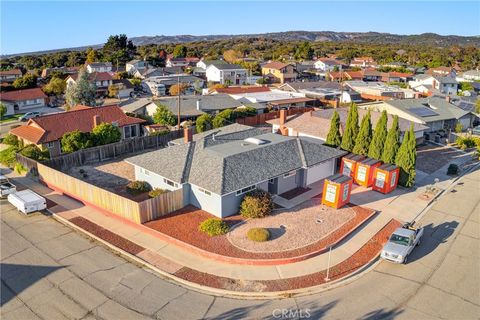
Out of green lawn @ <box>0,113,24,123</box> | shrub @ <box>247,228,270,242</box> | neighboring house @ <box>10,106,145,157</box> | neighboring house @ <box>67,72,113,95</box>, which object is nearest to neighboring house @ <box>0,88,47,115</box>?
green lawn @ <box>0,113,24,123</box>

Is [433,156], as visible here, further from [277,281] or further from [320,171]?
[277,281]

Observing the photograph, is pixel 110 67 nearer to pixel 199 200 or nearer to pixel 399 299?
pixel 199 200

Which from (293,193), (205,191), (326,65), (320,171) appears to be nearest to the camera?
(205,191)

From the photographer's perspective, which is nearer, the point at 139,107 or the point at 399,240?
the point at 399,240

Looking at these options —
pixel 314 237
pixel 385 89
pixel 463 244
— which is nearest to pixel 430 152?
pixel 463 244

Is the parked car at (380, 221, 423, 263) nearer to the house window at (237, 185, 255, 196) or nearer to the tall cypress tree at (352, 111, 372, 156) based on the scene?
the house window at (237, 185, 255, 196)

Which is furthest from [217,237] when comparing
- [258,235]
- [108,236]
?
[108,236]
